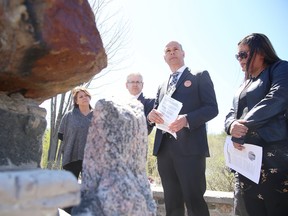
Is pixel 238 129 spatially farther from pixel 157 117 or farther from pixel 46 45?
pixel 46 45

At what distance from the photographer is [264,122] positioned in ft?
5.88

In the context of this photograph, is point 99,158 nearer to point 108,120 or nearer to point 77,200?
point 108,120

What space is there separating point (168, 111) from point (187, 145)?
0.91ft

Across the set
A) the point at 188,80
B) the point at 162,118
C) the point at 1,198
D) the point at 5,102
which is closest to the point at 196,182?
→ the point at 162,118

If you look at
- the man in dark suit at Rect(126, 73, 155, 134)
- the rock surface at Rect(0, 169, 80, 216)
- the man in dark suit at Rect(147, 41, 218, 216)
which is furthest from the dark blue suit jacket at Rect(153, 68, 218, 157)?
the rock surface at Rect(0, 169, 80, 216)

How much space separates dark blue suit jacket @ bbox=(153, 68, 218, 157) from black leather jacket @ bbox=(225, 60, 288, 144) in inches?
16.8

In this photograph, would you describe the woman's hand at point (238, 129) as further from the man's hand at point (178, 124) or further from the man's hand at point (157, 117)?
the man's hand at point (157, 117)

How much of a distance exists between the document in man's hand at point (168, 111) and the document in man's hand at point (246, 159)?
0.39 metres

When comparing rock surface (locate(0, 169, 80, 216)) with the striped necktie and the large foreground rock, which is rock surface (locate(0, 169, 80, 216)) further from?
the striped necktie

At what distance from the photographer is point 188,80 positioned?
248 cm

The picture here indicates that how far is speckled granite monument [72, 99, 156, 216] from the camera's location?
0.85m

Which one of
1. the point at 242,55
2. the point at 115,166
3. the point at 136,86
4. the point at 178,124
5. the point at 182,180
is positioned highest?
the point at 242,55

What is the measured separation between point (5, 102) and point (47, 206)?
14.8 inches

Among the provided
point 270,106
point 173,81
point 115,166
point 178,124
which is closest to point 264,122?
point 270,106
